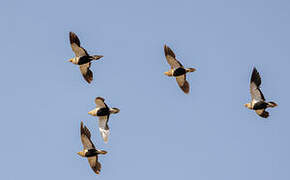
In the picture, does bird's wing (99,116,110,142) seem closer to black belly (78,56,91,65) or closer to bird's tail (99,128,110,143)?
bird's tail (99,128,110,143)

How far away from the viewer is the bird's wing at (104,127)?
48.7 meters

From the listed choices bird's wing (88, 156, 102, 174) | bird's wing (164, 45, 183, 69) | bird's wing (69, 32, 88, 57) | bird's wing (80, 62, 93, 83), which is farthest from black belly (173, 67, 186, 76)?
bird's wing (88, 156, 102, 174)

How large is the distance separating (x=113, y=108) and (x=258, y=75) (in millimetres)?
8753

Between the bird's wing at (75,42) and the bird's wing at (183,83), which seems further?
the bird's wing at (183,83)

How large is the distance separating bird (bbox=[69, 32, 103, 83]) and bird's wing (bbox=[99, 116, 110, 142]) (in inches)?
108

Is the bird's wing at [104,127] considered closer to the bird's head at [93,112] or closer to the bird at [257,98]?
the bird's head at [93,112]

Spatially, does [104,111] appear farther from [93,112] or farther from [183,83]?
[183,83]

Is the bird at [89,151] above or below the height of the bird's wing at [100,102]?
below

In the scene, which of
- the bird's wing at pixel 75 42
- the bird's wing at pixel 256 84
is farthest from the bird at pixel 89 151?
the bird's wing at pixel 256 84

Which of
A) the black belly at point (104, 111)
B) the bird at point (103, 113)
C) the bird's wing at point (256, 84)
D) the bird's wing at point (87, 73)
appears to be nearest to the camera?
the bird's wing at point (256, 84)

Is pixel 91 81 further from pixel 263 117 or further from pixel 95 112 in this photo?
pixel 263 117

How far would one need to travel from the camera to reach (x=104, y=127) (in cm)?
4903

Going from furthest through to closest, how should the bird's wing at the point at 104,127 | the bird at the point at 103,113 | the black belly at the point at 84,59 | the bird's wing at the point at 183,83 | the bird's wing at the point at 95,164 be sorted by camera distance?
the bird's wing at the point at 183,83
the black belly at the point at 84,59
the bird's wing at the point at 104,127
the bird's wing at the point at 95,164
the bird at the point at 103,113

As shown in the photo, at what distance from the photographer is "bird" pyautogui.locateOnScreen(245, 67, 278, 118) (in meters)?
47.7
